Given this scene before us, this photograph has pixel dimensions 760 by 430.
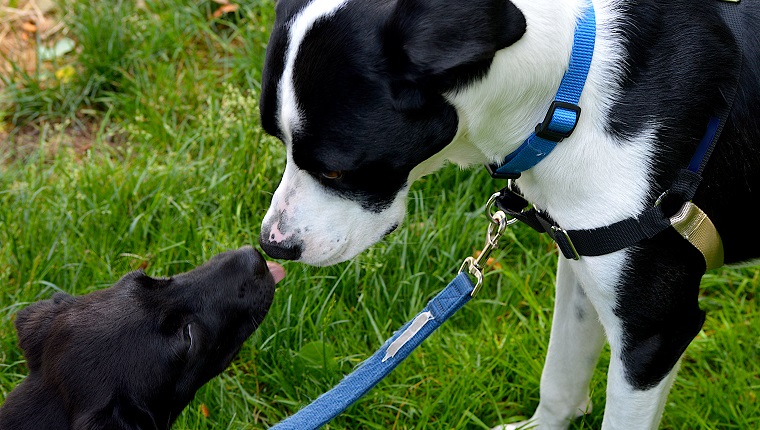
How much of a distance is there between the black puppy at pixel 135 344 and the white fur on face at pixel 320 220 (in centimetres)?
43

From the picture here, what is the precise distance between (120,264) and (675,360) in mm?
2190

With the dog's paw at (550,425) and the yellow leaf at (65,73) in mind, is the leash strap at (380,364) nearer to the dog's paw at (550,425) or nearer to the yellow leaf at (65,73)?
the dog's paw at (550,425)

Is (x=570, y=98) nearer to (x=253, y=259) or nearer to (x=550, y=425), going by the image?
(x=253, y=259)

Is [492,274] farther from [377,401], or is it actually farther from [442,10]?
[442,10]

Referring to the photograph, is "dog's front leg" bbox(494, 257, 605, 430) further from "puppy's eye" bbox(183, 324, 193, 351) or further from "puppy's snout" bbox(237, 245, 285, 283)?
"puppy's eye" bbox(183, 324, 193, 351)

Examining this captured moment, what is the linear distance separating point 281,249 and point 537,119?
30.7 inches

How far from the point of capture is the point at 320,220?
2471mm

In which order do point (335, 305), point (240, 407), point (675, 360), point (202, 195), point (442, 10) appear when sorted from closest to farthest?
point (442, 10)
point (675, 360)
point (240, 407)
point (335, 305)
point (202, 195)

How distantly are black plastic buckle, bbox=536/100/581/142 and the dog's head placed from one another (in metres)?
0.19

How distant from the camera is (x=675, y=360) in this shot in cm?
253

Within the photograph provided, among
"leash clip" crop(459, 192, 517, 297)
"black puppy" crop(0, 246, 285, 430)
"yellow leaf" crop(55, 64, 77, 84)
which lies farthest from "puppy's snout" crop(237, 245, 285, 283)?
"yellow leaf" crop(55, 64, 77, 84)

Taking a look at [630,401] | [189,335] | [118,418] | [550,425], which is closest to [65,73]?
[189,335]

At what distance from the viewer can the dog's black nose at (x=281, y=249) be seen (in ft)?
8.35

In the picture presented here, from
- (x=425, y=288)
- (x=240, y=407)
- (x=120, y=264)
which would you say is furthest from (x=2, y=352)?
(x=425, y=288)
